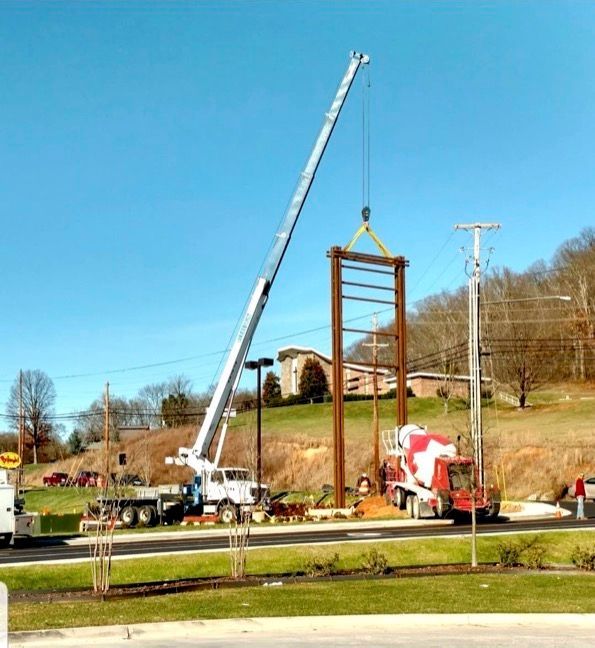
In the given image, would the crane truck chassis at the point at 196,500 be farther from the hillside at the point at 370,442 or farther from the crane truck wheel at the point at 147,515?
A: the hillside at the point at 370,442

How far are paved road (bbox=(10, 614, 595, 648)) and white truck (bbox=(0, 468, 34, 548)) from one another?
17351mm

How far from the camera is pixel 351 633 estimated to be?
1229 cm

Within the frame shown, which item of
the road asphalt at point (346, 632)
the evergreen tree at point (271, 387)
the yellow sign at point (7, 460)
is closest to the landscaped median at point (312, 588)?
the road asphalt at point (346, 632)

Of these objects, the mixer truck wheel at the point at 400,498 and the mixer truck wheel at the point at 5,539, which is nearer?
the mixer truck wheel at the point at 5,539

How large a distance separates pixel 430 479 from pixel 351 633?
962 inches

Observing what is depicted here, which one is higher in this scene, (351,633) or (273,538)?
(351,633)

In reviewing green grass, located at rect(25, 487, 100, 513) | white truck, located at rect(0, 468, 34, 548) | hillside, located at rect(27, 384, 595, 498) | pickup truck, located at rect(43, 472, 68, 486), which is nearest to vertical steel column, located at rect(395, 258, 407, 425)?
hillside, located at rect(27, 384, 595, 498)

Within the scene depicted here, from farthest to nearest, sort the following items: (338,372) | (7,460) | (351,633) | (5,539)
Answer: (338,372) → (7,460) → (5,539) → (351,633)

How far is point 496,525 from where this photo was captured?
3272 cm

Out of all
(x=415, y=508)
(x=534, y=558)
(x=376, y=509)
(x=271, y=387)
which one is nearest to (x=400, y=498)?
(x=376, y=509)

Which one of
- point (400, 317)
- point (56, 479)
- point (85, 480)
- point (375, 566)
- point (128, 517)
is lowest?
point (56, 479)

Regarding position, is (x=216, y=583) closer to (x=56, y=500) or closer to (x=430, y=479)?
(x=430, y=479)

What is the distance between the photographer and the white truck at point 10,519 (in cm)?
2816

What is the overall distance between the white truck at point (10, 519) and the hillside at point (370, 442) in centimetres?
1376
